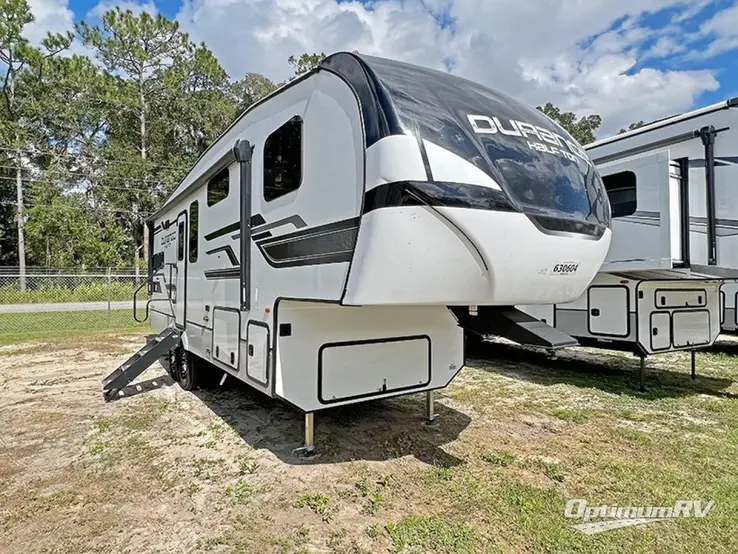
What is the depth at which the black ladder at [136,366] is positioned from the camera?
18.3 feet

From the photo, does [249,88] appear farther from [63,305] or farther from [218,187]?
[218,187]

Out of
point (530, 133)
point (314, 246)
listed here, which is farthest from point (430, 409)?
point (530, 133)

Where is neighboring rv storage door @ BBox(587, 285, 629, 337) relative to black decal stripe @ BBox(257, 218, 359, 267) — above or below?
below

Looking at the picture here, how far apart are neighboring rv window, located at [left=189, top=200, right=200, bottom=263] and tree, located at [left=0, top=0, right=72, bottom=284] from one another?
932 inches

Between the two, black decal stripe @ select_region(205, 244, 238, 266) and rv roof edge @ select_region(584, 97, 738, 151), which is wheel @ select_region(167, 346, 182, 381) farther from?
rv roof edge @ select_region(584, 97, 738, 151)

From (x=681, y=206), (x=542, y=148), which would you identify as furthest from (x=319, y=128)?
(x=681, y=206)

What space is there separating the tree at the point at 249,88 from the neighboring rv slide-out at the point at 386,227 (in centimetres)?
2954

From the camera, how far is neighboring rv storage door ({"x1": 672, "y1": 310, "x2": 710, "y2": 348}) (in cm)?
571

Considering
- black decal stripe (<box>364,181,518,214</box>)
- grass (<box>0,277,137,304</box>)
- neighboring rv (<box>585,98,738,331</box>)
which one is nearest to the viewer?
black decal stripe (<box>364,181,518,214</box>)

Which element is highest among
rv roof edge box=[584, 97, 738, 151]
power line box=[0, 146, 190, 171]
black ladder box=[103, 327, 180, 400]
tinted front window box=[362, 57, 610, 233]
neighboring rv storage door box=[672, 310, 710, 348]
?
power line box=[0, 146, 190, 171]

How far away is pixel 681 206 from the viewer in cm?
557

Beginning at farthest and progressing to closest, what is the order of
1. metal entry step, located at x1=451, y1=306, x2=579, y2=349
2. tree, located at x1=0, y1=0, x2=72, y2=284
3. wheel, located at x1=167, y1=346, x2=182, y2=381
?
tree, located at x1=0, y1=0, x2=72, y2=284 < wheel, located at x1=167, y1=346, x2=182, y2=381 < metal entry step, located at x1=451, y1=306, x2=579, y2=349

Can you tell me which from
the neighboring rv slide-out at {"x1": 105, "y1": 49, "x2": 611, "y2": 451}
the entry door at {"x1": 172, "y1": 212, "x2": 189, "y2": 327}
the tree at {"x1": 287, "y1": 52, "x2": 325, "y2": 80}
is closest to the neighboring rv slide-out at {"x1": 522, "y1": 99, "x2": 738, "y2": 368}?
the neighboring rv slide-out at {"x1": 105, "y1": 49, "x2": 611, "y2": 451}

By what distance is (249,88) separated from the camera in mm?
31859
